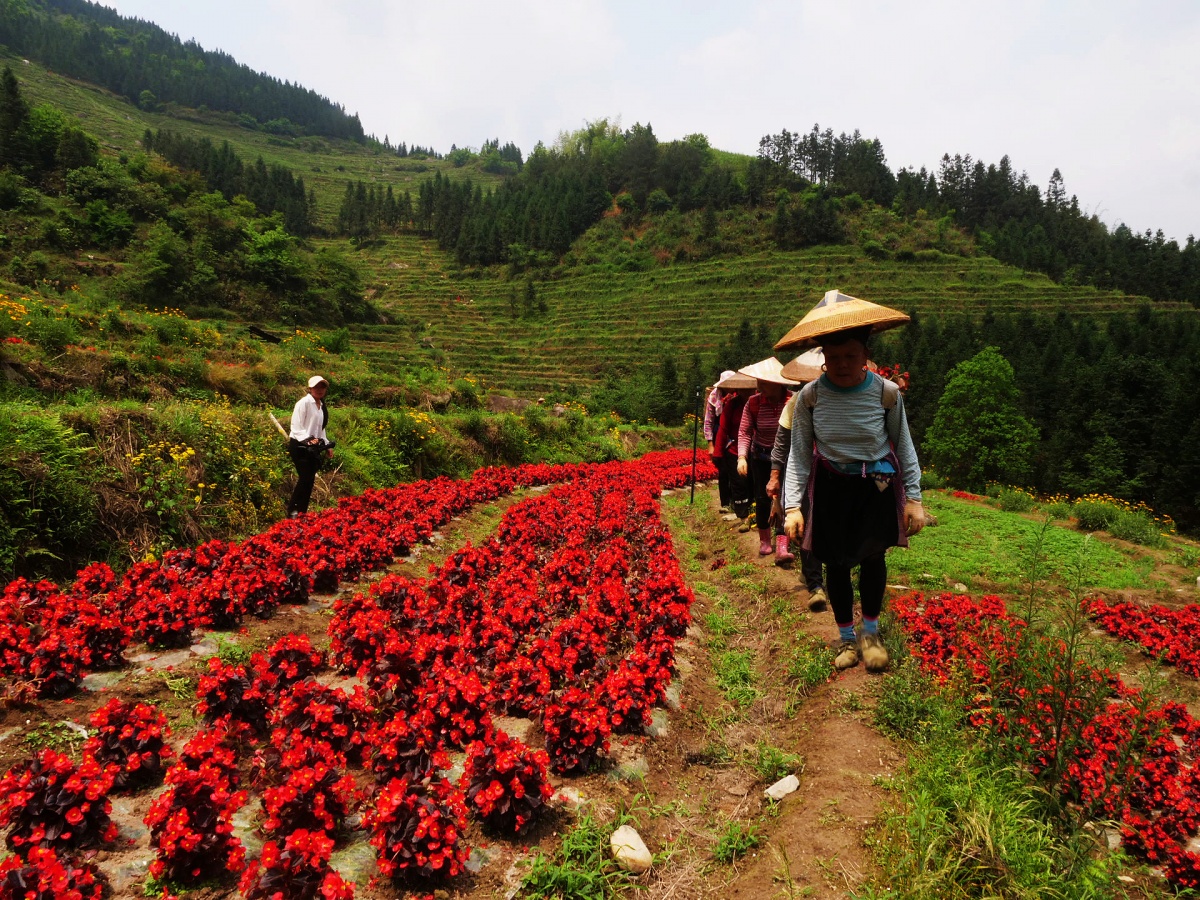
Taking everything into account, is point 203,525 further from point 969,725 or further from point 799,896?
point 969,725

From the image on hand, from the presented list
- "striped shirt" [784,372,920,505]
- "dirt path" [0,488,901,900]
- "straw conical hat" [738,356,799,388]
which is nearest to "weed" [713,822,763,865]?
"dirt path" [0,488,901,900]

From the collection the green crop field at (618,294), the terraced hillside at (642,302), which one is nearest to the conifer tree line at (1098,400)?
the green crop field at (618,294)

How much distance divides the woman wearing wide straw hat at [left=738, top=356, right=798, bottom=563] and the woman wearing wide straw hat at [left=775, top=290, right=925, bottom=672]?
270 cm

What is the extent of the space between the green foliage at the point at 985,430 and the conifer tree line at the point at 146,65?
596 feet

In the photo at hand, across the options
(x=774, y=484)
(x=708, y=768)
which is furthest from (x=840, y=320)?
(x=708, y=768)

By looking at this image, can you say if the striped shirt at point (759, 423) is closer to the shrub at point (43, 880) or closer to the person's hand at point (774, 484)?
the person's hand at point (774, 484)

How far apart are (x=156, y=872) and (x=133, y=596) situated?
3.33m

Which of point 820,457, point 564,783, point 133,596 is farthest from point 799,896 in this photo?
point 133,596

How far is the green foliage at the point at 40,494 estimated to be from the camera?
5512 millimetres

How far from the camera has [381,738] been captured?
3.12 metres

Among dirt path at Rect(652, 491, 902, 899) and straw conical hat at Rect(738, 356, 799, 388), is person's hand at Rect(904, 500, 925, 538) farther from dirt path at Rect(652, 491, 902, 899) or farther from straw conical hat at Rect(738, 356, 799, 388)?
straw conical hat at Rect(738, 356, 799, 388)

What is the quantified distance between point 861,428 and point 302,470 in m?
7.30

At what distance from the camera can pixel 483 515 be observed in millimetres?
10891

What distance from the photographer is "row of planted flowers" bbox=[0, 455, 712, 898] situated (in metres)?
2.34
